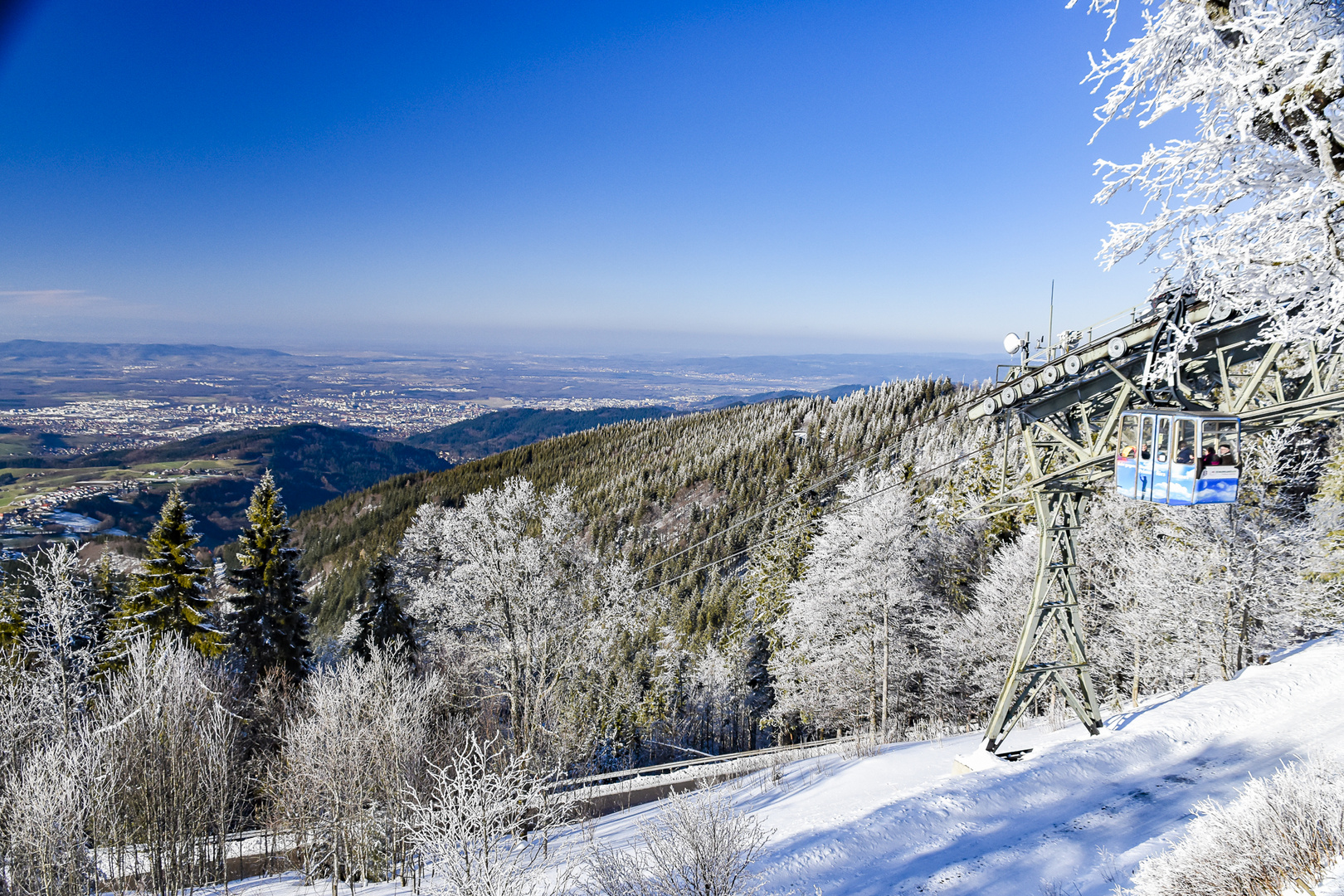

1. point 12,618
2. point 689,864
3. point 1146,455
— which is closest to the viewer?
point 689,864

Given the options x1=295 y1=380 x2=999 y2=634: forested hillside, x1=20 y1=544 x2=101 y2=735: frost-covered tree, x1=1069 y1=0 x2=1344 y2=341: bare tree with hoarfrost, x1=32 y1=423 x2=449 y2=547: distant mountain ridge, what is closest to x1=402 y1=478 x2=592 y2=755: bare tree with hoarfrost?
x1=20 y1=544 x2=101 y2=735: frost-covered tree

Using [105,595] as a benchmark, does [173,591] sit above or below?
above

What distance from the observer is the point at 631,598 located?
925 inches

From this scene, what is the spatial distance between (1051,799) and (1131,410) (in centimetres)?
627

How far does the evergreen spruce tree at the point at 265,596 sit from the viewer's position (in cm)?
2291

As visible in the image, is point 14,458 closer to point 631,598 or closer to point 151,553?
point 151,553

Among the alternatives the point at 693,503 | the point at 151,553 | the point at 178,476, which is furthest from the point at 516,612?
the point at 178,476

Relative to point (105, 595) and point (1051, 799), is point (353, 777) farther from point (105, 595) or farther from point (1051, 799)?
point (105, 595)

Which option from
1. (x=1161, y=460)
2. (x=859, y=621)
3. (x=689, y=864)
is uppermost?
(x=1161, y=460)

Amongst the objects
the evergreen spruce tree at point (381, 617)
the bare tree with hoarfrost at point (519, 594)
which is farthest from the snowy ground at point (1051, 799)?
the evergreen spruce tree at point (381, 617)

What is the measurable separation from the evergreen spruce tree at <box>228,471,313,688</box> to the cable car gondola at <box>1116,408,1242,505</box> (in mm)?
25738

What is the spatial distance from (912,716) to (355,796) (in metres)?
23.2

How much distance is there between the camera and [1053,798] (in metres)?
9.80

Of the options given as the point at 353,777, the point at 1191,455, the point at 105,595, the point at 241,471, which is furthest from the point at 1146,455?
the point at 241,471
